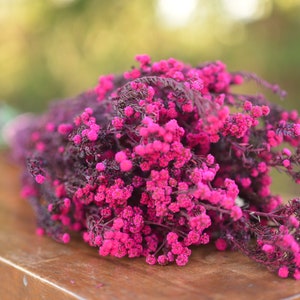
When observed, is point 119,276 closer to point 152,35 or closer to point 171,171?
point 171,171

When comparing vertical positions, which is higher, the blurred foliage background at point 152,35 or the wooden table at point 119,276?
the blurred foliage background at point 152,35

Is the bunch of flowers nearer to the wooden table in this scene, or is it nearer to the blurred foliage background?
the wooden table

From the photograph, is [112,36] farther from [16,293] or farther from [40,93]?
[16,293]

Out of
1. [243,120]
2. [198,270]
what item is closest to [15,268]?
[198,270]

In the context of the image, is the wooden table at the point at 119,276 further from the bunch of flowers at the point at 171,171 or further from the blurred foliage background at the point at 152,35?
the blurred foliage background at the point at 152,35

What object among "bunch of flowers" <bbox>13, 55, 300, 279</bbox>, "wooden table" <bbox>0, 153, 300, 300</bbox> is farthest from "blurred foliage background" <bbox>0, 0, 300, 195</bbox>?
"wooden table" <bbox>0, 153, 300, 300</bbox>

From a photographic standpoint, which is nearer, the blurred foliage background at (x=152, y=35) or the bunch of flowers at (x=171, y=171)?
the bunch of flowers at (x=171, y=171)

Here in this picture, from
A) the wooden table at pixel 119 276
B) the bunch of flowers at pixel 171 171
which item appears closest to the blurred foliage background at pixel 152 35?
the bunch of flowers at pixel 171 171

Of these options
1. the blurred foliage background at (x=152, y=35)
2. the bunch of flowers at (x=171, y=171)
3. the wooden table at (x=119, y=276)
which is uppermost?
the blurred foliage background at (x=152, y=35)
